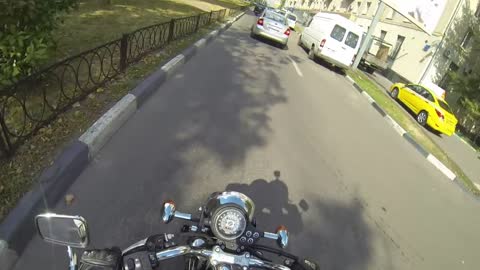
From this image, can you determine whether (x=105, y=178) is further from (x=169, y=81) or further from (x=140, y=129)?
(x=169, y=81)

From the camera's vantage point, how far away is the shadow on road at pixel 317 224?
3.37 m

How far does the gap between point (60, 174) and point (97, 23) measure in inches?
307

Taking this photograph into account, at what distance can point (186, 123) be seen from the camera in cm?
520

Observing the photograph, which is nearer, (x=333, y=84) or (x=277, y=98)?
(x=277, y=98)

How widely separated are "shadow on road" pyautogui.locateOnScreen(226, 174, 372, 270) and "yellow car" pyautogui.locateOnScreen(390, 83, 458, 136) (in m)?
9.98

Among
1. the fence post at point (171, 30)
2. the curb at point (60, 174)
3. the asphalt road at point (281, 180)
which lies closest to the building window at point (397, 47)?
the asphalt road at point (281, 180)

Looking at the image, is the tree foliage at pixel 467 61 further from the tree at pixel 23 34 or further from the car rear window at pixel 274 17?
the tree at pixel 23 34

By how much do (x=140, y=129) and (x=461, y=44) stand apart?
826 inches

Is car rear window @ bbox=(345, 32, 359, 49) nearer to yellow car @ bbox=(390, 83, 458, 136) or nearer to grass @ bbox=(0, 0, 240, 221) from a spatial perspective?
yellow car @ bbox=(390, 83, 458, 136)

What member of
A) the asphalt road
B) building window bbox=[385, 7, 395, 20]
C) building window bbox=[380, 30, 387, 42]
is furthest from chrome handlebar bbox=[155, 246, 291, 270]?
building window bbox=[385, 7, 395, 20]

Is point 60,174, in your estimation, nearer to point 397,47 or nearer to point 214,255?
point 214,255

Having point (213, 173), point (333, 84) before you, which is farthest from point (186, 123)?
point (333, 84)

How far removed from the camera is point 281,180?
14.5 ft

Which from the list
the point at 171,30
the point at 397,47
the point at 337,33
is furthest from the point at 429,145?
the point at 397,47
